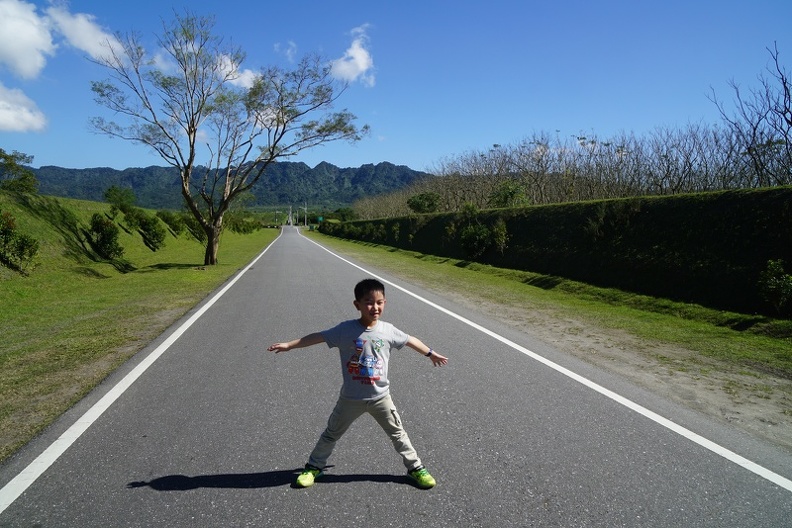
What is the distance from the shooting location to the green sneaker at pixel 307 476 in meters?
3.24

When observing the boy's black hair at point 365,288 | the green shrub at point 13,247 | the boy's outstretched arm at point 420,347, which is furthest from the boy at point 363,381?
the green shrub at point 13,247

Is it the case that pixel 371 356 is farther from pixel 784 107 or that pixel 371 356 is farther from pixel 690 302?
pixel 784 107

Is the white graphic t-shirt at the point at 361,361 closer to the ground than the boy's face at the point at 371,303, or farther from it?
closer to the ground

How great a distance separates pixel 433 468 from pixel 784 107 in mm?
16179

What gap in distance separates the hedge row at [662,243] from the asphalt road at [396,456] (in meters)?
7.12

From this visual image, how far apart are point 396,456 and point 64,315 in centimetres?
898

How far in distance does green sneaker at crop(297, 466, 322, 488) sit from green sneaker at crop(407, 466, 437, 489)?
2.09 feet

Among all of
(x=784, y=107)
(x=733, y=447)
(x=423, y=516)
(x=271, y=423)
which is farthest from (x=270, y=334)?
(x=784, y=107)

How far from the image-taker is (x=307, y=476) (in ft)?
10.8

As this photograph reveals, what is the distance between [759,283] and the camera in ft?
32.9

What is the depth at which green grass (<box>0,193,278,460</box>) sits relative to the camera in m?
4.95

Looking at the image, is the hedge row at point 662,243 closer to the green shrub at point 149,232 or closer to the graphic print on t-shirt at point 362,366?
the graphic print on t-shirt at point 362,366

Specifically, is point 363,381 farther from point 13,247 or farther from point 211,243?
point 211,243

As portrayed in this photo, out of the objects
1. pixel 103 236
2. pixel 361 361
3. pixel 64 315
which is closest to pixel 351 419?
pixel 361 361
